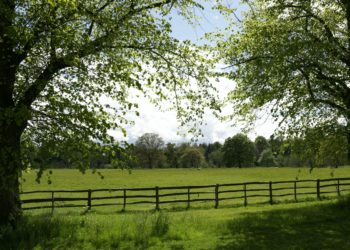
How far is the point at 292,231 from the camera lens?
1259cm

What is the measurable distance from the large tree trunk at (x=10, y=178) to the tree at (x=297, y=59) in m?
8.93

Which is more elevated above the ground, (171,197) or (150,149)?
(150,149)

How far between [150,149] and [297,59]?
125 meters

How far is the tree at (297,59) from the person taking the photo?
48.6ft

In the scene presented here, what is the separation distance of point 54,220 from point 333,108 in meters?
11.6

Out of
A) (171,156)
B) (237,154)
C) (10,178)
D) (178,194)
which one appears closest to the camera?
(10,178)

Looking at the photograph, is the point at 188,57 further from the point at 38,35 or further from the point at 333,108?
the point at 333,108

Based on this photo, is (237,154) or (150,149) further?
(150,149)

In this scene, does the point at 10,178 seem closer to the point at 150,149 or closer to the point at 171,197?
the point at 171,197

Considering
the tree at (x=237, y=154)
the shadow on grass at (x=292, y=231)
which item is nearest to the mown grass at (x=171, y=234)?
the shadow on grass at (x=292, y=231)

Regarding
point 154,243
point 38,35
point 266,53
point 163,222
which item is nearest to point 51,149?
point 38,35

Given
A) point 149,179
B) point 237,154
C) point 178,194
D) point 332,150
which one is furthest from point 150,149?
point 332,150

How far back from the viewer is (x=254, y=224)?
13.7m

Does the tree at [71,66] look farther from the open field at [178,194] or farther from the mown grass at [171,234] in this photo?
the open field at [178,194]
